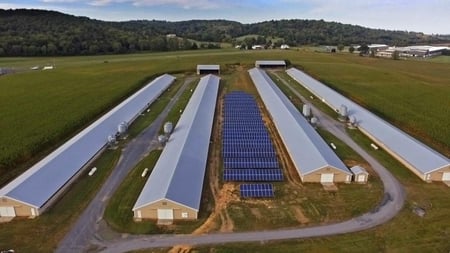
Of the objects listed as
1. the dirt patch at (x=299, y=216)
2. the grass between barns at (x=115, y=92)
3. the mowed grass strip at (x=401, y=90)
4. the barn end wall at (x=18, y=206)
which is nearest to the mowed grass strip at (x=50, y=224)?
the barn end wall at (x=18, y=206)

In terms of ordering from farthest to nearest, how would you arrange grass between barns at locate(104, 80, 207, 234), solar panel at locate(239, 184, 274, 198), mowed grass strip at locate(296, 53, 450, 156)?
1. mowed grass strip at locate(296, 53, 450, 156)
2. solar panel at locate(239, 184, 274, 198)
3. grass between barns at locate(104, 80, 207, 234)

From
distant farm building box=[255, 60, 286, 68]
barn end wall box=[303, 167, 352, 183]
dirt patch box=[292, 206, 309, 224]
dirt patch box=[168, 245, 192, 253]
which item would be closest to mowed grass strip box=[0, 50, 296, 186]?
distant farm building box=[255, 60, 286, 68]

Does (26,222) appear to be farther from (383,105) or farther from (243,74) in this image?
(243,74)

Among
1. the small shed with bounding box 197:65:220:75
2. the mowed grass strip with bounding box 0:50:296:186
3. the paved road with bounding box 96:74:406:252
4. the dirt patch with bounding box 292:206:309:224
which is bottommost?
the paved road with bounding box 96:74:406:252

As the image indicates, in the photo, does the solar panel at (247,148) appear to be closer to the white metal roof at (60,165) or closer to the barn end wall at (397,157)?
the barn end wall at (397,157)

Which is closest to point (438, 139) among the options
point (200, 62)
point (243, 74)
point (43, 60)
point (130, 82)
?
point (243, 74)

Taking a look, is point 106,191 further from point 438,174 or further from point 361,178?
point 438,174

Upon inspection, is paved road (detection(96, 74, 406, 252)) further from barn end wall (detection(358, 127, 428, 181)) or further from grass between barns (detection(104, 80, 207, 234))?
barn end wall (detection(358, 127, 428, 181))
